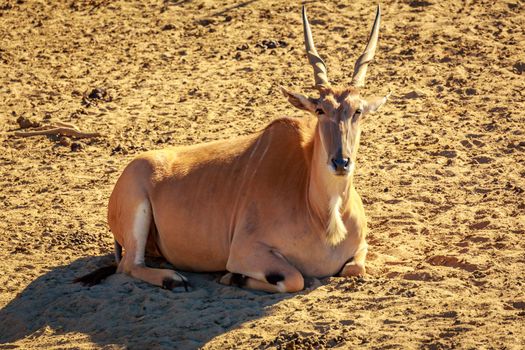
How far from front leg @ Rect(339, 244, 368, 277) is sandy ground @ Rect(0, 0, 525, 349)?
8 cm

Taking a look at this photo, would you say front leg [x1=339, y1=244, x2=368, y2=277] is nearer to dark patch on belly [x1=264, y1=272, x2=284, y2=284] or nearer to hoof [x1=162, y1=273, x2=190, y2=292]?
dark patch on belly [x1=264, y1=272, x2=284, y2=284]

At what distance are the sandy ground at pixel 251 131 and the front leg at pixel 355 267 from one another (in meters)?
0.08

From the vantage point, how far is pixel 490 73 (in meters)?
11.4

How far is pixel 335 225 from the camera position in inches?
305

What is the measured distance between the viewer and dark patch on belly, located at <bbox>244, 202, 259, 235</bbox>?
25.9ft

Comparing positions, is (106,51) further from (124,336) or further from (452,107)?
(124,336)

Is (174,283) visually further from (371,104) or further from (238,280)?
(371,104)

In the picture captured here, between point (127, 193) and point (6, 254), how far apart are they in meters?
1.12

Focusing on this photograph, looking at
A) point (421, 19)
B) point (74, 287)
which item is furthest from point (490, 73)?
point (74, 287)

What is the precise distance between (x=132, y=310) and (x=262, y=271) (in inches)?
36.1

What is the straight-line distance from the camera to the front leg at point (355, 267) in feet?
25.4

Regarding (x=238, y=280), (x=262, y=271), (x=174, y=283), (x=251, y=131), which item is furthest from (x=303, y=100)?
(x=251, y=131)

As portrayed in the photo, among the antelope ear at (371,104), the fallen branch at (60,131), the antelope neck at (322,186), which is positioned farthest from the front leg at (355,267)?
the fallen branch at (60,131)

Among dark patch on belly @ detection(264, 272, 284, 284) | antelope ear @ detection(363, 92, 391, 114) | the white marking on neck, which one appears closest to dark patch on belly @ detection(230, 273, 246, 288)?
dark patch on belly @ detection(264, 272, 284, 284)
